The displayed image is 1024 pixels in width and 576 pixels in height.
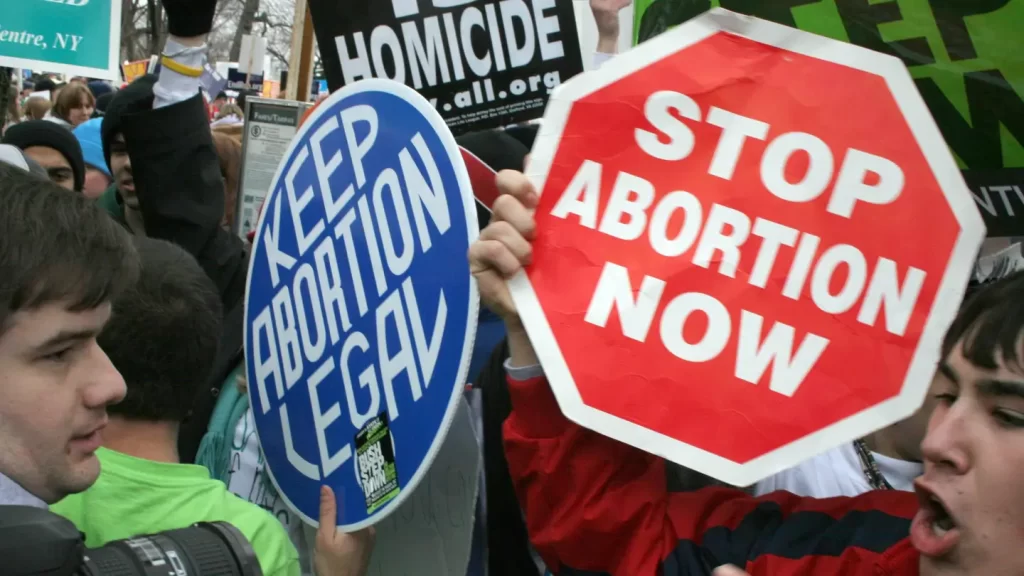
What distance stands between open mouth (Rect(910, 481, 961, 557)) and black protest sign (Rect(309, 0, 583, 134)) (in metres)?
1.33

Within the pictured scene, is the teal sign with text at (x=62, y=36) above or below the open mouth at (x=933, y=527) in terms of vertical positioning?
below

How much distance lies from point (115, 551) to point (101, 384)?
22 centimetres

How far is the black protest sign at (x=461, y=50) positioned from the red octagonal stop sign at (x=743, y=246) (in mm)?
962

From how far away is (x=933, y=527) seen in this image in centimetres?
106

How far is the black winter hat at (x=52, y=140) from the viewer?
4.06m

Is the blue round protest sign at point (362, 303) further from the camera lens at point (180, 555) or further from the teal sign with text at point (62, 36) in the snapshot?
the teal sign with text at point (62, 36)

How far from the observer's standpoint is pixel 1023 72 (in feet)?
4.36

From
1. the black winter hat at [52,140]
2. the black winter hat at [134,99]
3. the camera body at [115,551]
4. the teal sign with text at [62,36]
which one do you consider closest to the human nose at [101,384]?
the camera body at [115,551]

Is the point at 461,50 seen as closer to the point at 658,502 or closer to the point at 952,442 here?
the point at 658,502

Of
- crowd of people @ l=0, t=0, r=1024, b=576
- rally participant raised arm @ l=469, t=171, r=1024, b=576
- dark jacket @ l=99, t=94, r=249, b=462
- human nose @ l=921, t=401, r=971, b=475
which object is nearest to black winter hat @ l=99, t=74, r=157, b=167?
dark jacket @ l=99, t=94, r=249, b=462

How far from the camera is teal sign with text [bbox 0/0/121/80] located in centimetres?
331

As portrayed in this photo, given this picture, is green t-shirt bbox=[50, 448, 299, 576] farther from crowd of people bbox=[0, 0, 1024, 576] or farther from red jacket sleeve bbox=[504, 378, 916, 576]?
red jacket sleeve bbox=[504, 378, 916, 576]

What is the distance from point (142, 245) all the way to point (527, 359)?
944mm

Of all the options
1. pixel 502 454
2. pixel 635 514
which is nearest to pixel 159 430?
pixel 502 454
